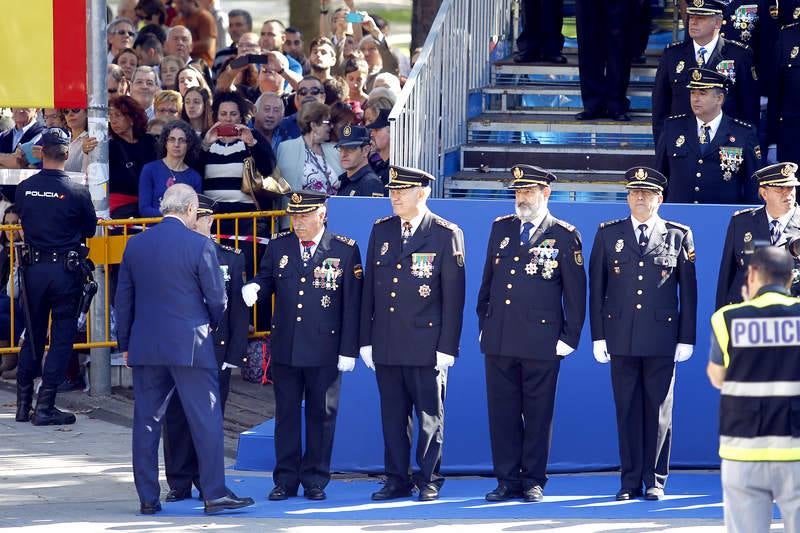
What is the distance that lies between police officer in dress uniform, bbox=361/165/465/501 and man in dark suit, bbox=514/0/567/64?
383 centimetres

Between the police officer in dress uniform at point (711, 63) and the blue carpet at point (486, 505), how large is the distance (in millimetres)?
2502

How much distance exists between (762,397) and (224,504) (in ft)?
10.8

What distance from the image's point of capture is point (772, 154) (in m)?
11.0

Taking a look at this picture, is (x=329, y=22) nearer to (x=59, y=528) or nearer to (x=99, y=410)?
(x=99, y=410)

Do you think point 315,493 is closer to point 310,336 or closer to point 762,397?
point 310,336

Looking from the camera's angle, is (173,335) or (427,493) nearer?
(173,335)

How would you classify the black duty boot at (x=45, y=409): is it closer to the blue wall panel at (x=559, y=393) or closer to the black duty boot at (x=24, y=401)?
Answer: the black duty boot at (x=24, y=401)

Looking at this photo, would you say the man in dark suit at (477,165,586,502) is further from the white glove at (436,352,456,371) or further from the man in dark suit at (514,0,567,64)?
the man in dark suit at (514,0,567,64)

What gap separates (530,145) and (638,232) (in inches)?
115

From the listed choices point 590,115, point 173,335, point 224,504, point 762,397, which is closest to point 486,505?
point 224,504

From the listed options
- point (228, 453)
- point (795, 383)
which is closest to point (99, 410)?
point (228, 453)

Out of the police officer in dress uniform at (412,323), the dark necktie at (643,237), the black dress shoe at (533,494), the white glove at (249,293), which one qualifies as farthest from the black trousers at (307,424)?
the dark necktie at (643,237)

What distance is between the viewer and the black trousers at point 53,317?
35.9 ft

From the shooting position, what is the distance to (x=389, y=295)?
30.4 ft
